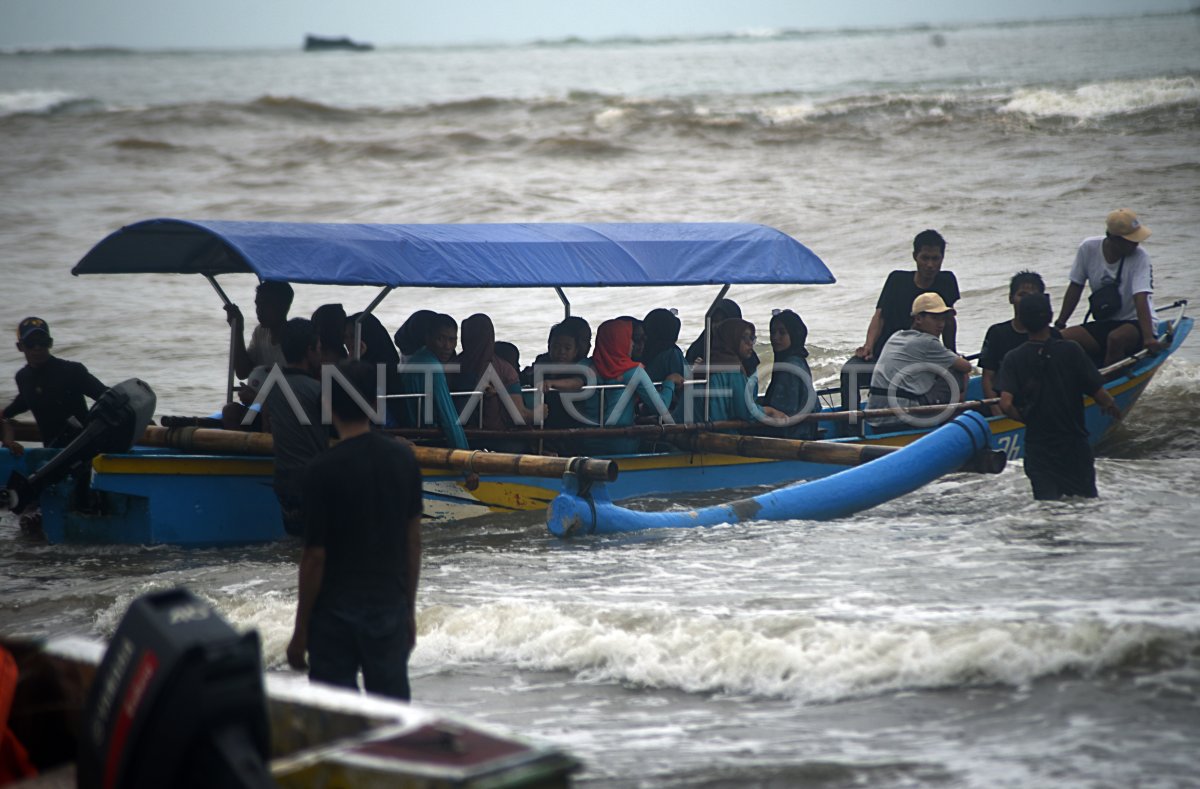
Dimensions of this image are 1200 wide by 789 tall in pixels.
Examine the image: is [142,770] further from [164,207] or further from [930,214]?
[164,207]

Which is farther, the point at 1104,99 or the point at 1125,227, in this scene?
the point at 1104,99

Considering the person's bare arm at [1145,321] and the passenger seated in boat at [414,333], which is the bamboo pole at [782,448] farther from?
the person's bare arm at [1145,321]

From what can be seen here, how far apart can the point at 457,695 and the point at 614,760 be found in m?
1.29

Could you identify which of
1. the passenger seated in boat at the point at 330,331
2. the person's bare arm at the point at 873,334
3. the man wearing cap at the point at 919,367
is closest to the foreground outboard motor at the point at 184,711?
the passenger seated in boat at the point at 330,331

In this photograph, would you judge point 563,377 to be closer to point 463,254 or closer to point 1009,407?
point 463,254

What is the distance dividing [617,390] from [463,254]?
166 centimetres

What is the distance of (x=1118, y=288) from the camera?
1035cm

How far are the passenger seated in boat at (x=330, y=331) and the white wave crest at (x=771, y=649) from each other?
164 cm

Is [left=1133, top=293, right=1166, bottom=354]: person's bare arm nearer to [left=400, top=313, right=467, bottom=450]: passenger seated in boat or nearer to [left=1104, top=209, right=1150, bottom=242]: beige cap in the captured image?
[left=1104, top=209, right=1150, bottom=242]: beige cap

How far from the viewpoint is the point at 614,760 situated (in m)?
5.27

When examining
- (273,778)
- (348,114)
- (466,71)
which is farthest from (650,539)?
(466,71)

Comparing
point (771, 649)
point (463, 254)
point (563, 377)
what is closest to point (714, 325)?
point (563, 377)

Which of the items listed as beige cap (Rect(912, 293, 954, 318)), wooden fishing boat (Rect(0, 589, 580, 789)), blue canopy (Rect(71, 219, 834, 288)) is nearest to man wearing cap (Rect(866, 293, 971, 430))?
Answer: beige cap (Rect(912, 293, 954, 318))

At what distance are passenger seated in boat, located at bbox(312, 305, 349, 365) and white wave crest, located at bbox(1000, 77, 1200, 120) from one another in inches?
1094
